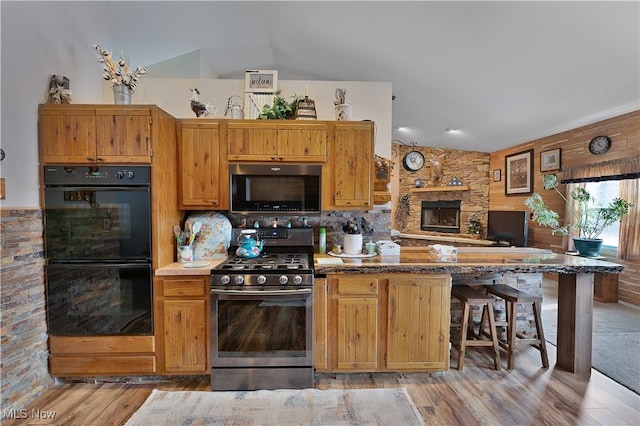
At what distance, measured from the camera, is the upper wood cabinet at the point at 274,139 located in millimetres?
2697

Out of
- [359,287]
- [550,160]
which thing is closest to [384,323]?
[359,287]

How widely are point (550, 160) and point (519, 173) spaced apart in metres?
0.72

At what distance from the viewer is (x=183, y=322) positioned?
2.34 metres

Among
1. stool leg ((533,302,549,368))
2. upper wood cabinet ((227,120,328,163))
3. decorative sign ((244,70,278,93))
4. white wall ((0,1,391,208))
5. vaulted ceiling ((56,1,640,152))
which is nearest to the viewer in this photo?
white wall ((0,1,391,208))

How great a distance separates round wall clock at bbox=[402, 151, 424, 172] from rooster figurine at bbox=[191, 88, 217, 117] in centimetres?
528

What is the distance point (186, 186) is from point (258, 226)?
0.77 metres

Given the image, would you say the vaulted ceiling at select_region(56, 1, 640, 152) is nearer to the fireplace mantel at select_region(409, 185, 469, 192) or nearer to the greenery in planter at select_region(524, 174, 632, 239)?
the greenery in planter at select_region(524, 174, 632, 239)

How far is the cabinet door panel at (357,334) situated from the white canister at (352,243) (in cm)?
55

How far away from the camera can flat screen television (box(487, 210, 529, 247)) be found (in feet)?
17.7

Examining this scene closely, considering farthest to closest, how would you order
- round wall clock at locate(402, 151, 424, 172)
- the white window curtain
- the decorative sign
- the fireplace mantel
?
1. round wall clock at locate(402, 151, 424, 172)
2. the fireplace mantel
3. the white window curtain
4. the decorative sign

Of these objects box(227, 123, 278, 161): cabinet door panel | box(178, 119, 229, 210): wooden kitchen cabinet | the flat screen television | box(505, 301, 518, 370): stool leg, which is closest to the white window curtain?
the flat screen television

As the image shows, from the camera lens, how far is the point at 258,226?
9.83 feet

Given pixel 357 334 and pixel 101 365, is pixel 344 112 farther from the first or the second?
pixel 101 365

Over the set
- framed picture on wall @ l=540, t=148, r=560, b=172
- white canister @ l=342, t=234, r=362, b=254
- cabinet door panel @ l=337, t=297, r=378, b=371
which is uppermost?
framed picture on wall @ l=540, t=148, r=560, b=172
